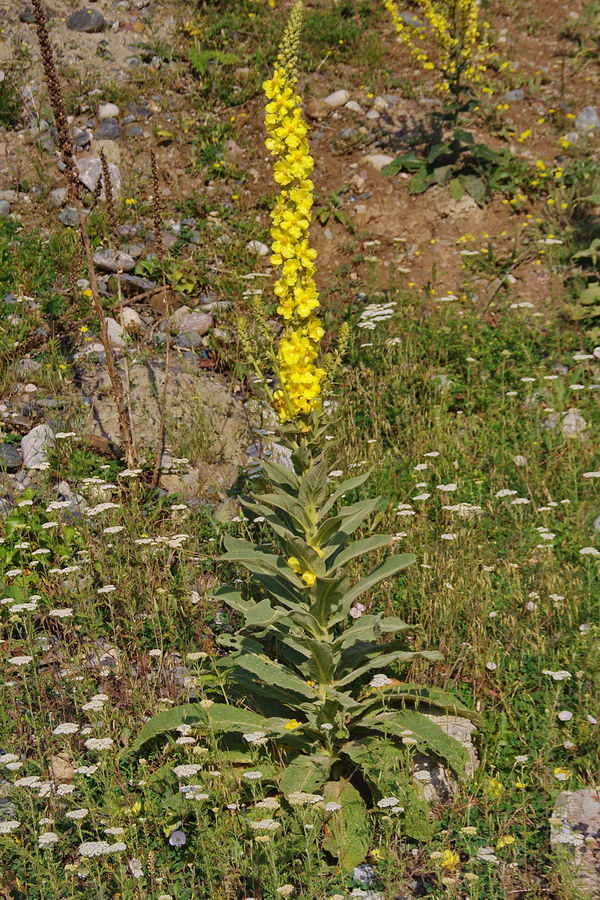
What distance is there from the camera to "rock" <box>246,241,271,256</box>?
7.93 m

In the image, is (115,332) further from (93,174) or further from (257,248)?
(93,174)

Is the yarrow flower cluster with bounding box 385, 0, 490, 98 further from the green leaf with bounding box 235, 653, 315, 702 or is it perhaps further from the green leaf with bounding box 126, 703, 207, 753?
the green leaf with bounding box 126, 703, 207, 753

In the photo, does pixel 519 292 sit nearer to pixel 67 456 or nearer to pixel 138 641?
pixel 67 456

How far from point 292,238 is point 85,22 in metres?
8.33

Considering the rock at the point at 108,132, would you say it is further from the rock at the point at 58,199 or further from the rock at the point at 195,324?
the rock at the point at 195,324

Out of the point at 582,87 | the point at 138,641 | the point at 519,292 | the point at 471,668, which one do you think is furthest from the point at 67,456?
the point at 582,87

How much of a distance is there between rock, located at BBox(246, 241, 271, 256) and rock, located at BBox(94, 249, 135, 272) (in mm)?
1131

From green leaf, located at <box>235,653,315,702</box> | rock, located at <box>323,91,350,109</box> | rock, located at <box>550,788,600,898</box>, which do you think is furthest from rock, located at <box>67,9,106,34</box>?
rock, located at <box>550,788,600,898</box>

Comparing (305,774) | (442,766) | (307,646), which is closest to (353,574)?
(307,646)

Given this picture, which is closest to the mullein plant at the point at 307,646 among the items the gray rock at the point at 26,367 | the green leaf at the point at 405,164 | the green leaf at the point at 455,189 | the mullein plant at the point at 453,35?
the gray rock at the point at 26,367

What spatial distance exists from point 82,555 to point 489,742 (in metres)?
2.39

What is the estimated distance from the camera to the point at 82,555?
4.78m

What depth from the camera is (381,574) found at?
12.5ft

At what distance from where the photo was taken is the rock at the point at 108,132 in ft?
29.5
